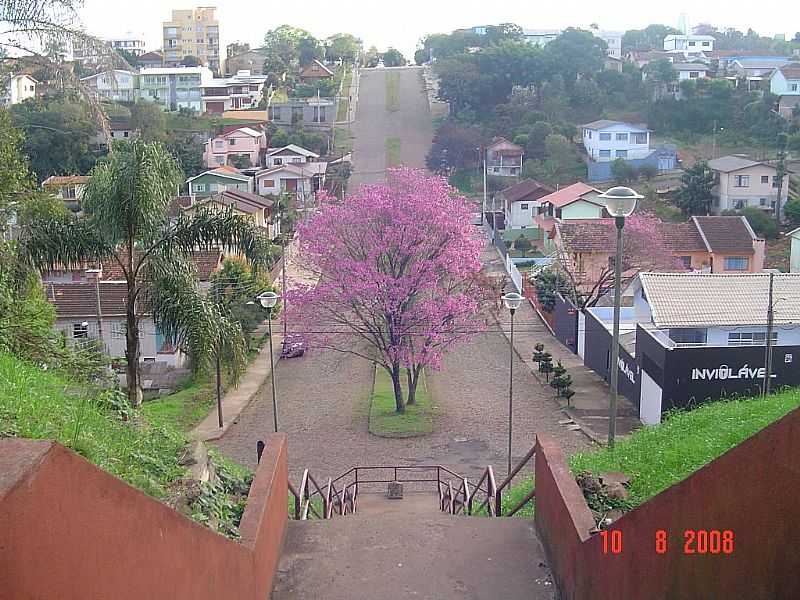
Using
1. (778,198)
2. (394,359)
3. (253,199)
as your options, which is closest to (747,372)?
(394,359)

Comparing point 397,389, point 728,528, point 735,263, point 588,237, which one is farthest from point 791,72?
point 728,528

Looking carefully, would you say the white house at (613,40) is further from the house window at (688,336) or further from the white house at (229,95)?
the house window at (688,336)

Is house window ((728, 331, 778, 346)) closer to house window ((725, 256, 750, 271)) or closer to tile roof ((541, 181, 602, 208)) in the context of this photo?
house window ((725, 256, 750, 271))

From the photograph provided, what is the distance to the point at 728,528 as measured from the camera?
4.42m

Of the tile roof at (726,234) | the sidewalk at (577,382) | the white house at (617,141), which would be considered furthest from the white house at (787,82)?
the sidewalk at (577,382)

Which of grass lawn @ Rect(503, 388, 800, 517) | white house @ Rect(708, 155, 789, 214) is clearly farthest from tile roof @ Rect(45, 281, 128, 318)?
white house @ Rect(708, 155, 789, 214)

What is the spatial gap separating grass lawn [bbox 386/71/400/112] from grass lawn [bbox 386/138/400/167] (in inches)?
534

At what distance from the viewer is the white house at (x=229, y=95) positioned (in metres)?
86.2

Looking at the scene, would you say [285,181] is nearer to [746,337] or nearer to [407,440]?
[407,440]

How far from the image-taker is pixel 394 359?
942 inches

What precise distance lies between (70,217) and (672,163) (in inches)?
2245

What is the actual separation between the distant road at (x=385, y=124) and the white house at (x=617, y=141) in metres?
13.1

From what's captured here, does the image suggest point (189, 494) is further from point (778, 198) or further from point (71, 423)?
point (778, 198)

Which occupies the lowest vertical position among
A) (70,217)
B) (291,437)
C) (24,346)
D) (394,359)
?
(291,437)
